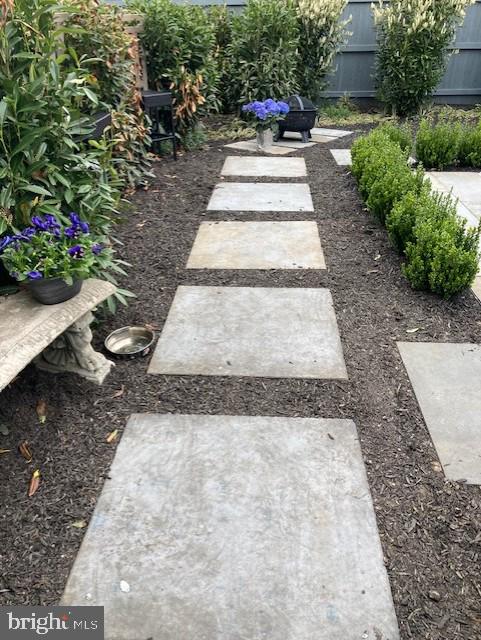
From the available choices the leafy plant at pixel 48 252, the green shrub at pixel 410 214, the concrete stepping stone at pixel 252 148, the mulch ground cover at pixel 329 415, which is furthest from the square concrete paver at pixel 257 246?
the concrete stepping stone at pixel 252 148

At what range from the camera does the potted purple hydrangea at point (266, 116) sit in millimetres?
6719

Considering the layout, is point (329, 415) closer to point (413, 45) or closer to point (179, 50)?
point (179, 50)

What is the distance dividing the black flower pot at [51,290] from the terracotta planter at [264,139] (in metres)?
5.19

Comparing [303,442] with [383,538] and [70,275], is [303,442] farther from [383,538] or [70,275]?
[70,275]

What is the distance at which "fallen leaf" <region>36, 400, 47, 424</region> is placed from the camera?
2348 millimetres

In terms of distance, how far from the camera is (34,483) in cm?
206

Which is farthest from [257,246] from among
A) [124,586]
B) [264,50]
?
[264,50]

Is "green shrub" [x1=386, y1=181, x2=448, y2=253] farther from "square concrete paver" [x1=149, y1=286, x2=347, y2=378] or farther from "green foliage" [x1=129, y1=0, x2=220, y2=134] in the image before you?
"green foliage" [x1=129, y1=0, x2=220, y2=134]

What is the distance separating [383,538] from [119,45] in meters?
4.77

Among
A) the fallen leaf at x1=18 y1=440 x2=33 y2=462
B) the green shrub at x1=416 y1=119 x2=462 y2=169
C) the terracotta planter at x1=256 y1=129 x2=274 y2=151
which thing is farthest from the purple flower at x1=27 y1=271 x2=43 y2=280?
the terracotta planter at x1=256 y1=129 x2=274 y2=151

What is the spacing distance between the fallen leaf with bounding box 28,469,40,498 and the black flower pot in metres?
0.71

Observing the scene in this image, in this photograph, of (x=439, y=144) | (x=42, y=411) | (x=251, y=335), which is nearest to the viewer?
(x=42, y=411)

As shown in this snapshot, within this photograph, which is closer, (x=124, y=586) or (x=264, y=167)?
(x=124, y=586)

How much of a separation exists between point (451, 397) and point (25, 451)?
1.90m
